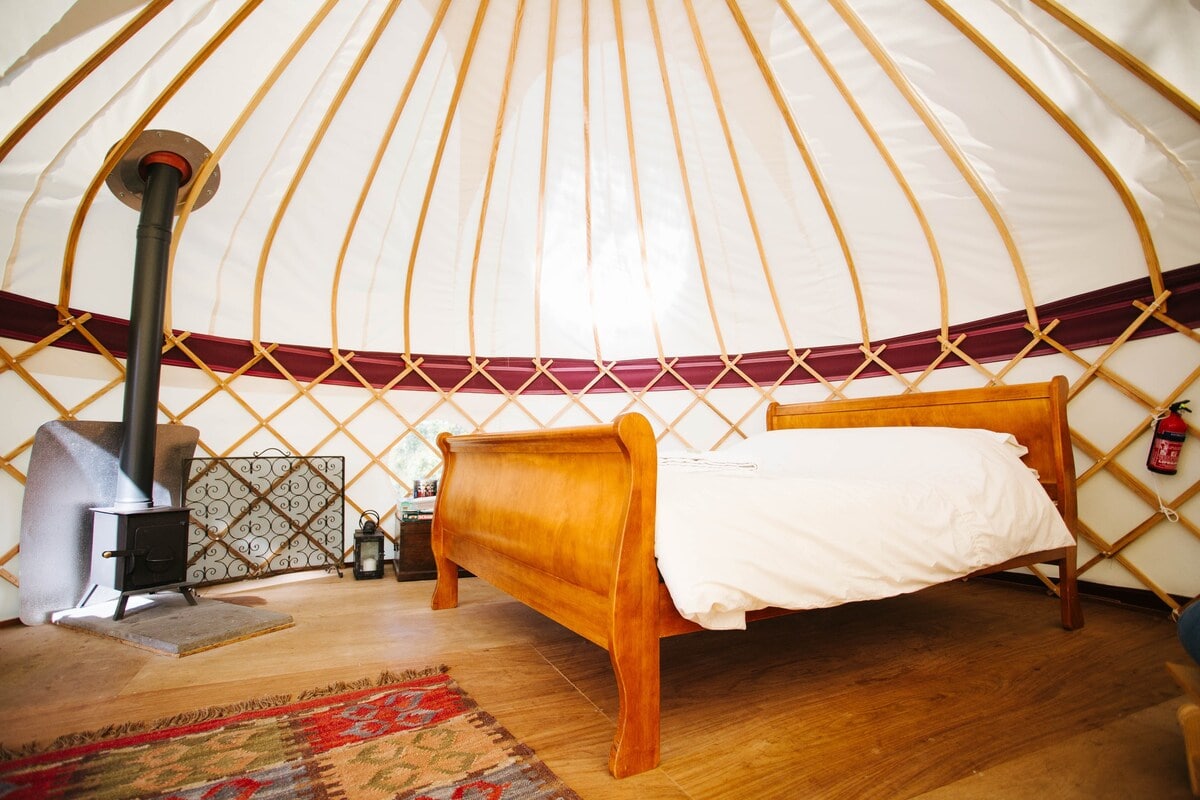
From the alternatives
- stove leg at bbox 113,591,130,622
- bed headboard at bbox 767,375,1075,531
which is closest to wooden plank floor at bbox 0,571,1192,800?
stove leg at bbox 113,591,130,622

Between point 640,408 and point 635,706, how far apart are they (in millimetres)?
2754

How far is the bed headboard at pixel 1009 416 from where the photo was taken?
2.06 m

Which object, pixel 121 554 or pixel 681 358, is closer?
pixel 121 554

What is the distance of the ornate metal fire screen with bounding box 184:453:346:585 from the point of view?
9.09 ft

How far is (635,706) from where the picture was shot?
3.72 ft

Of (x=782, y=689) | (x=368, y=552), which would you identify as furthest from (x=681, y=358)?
(x=782, y=689)

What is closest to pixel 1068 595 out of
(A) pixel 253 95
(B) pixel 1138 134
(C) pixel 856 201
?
(B) pixel 1138 134

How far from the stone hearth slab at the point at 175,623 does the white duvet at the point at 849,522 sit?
5.21 feet

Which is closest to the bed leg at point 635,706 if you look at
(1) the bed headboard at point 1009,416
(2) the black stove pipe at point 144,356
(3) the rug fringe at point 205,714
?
(3) the rug fringe at point 205,714

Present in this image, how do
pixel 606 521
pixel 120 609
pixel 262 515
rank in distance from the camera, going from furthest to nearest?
pixel 262 515 < pixel 120 609 < pixel 606 521

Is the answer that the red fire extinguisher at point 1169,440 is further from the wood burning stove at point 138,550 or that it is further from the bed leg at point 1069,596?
the wood burning stove at point 138,550

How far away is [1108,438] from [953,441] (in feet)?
3.19

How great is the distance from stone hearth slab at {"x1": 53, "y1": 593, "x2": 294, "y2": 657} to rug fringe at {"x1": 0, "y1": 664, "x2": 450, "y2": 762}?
0.55 m

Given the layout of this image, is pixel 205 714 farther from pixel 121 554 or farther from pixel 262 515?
pixel 262 515
